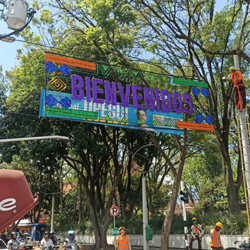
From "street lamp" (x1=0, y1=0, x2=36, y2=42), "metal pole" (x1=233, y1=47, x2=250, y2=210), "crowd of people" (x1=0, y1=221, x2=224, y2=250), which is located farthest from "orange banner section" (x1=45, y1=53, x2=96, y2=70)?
"metal pole" (x1=233, y1=47, x2=250, y2=210)

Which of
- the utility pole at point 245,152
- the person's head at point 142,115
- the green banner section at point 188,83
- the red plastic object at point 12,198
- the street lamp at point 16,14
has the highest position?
the green banner section at point 188,83

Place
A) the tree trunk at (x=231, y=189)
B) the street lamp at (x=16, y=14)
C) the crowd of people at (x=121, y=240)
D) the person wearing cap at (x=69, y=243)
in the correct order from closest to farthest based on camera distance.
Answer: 1. the street lamp at (x=16, y=14)
2. the crowd of people at (x=121, y=240)
3. the person wearing cap at (x=69, y=243)
4. the tree trunk at (x=231, y=189)

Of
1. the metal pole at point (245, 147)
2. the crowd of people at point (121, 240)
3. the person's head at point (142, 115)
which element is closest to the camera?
the metal pole at point (245, 147)

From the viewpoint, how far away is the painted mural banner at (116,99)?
1386cm

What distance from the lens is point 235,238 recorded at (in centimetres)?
1730

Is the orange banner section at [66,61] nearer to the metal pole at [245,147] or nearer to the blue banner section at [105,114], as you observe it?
the blue banner section at [105,114]

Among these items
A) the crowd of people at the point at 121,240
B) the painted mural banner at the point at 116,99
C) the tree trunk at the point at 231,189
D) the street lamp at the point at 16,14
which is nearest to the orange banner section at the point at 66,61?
the painted mural banner at the point at 116,99

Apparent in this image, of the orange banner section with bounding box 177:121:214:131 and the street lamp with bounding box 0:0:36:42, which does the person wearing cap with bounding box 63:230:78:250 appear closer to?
the orange banner section with bounding box 177:121:214:131

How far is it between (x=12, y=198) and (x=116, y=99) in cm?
1205

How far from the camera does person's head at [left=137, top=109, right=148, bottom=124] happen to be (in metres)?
15.3

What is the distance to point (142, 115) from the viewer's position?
50.5 ft

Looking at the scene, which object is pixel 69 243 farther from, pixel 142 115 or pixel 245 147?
pixel 245 147

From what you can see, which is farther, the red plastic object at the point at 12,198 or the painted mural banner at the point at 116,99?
the painted mural banner at the point at 116,99

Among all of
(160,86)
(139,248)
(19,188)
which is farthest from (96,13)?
(139,248)
